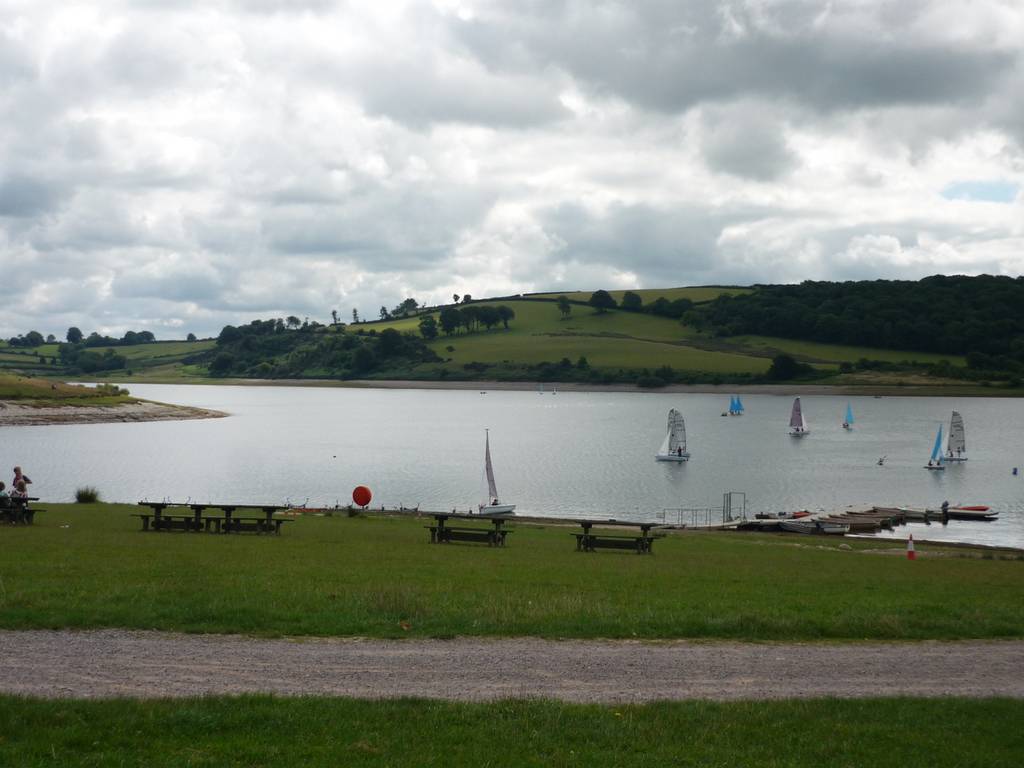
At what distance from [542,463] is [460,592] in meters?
70.9

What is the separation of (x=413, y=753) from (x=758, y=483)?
7099 cm

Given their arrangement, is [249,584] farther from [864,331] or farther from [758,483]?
[864,331]

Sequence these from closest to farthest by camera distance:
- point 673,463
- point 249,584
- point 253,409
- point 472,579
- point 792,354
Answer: point 249,584
point 472,579
point 673,463
point 253,409
point 792,354

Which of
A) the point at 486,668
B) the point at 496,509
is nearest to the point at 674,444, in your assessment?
the point at 496,509

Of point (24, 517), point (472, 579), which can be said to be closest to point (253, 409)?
point (24, 517)

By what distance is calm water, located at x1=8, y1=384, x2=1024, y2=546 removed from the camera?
211ft

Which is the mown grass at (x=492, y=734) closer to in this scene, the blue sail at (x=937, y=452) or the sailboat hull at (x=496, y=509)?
the sailboat hull at (x=496, y=509)

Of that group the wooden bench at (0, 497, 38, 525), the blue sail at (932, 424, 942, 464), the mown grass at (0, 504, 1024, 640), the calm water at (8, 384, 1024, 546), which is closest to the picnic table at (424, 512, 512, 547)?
the mown grass at (0, 504, 1024, 640)

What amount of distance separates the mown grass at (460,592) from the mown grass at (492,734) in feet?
12.6

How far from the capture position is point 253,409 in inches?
7072

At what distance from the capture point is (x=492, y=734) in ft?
30.7

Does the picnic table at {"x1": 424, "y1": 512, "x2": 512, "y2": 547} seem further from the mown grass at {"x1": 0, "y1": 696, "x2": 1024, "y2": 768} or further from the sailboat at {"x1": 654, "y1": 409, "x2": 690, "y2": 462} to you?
the sailboat at {"x1": 654, "y1": 409, "x2": 690, "y2": 462}

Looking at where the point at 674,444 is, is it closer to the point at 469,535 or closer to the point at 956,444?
the point at 956,444

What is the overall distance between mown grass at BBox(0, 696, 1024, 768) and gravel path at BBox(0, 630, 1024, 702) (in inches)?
29.4
